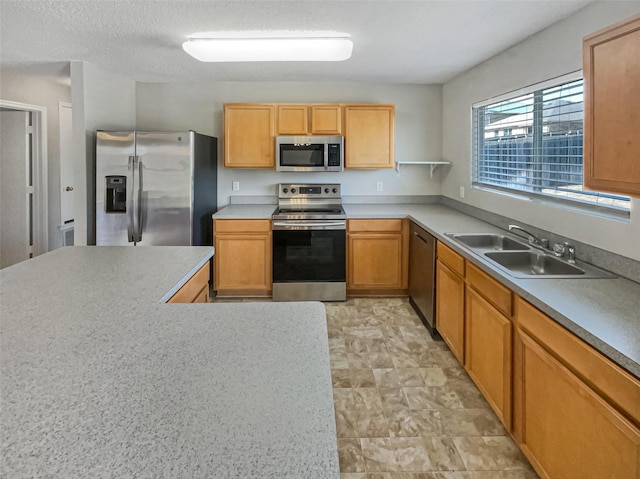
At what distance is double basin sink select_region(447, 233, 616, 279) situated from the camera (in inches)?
84.3

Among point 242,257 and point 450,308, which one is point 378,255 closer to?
point 242,257

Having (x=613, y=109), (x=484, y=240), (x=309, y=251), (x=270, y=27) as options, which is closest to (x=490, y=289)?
(x=484, y=240)

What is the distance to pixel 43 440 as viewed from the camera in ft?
2.56

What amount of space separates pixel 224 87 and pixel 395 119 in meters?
1.88

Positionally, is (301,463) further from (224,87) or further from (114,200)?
(224,87)

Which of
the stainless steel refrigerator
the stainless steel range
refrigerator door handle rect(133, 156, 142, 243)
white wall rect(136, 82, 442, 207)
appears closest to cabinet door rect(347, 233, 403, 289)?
the stainless steel range

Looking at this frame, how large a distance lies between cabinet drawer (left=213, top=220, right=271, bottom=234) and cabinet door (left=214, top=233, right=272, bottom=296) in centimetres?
5

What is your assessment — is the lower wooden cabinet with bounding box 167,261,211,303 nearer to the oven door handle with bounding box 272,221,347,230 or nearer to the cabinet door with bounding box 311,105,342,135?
the oven door handle with bounding box 272,221,347,230

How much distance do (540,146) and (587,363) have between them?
6.28 feet

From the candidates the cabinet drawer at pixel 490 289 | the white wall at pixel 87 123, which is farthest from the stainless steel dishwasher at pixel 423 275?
the white wall at pixel 87 123

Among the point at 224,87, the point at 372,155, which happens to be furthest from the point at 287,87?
the point at 372,155

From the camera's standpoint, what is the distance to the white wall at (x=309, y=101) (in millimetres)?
4816

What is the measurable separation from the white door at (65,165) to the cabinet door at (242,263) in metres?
2.39

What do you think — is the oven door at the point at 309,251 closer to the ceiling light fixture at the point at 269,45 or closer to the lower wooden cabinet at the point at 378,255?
the lower wooden cabinet at the point at 378,255
